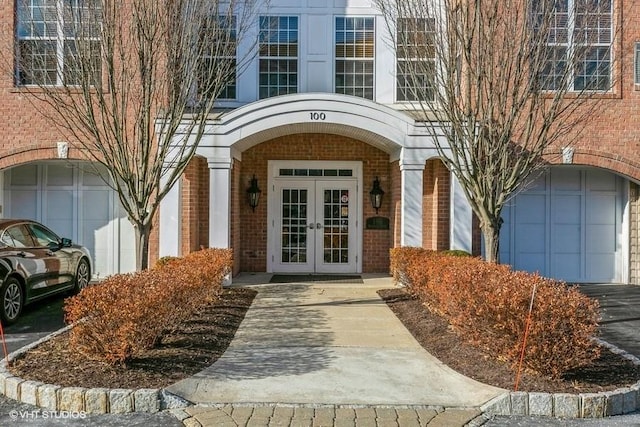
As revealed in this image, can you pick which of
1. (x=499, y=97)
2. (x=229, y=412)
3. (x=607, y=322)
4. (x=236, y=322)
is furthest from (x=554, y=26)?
(x=229, y=412)

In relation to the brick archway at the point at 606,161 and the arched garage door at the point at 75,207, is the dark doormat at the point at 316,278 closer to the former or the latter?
the arched garage door at the point at 75,207

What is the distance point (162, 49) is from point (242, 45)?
506 centimetres

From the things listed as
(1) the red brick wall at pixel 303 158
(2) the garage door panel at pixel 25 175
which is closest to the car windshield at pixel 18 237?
(2) the garage door panel at pixel 25 175

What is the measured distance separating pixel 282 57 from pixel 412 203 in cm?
465

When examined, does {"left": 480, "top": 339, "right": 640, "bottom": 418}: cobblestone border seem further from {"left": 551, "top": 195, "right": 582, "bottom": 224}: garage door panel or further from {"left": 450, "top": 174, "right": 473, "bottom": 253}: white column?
{"left": 551, "top": 195, "right": 582, "bottom": 224}: garage door panel

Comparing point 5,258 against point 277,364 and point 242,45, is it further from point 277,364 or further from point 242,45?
point 242,45

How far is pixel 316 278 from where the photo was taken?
41.6 feet

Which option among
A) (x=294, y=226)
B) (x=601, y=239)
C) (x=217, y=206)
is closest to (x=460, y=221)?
(x=294, y=226)

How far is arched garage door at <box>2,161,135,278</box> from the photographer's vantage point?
42.6ft

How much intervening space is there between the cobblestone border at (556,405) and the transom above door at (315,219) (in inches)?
343

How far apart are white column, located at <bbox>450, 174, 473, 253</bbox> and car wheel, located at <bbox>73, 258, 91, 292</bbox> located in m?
7.20

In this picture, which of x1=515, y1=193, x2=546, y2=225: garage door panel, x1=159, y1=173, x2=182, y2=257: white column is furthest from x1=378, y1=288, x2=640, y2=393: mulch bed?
x1=515, y1=193, x2=546, y2=225: garage door panel

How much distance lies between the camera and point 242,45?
1244 centimetres

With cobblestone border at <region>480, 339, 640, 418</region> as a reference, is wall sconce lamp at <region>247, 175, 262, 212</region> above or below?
above
